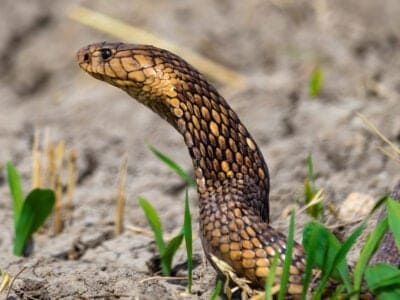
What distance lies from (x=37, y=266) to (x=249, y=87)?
2.67 meters

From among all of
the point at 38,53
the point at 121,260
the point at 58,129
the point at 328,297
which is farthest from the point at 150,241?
the point at 38,53

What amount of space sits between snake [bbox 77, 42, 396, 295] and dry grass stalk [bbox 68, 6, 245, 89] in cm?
277

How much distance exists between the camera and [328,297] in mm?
3283

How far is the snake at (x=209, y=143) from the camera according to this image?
346 centimetres

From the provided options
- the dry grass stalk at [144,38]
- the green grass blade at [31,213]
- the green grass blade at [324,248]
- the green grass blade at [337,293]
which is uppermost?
the dry grass stalk at [144,38]

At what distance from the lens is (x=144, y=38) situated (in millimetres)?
6957

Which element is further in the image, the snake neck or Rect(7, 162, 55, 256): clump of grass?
Rect(7, 162, 55, 256): clump of grass

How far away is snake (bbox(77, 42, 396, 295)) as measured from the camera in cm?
346

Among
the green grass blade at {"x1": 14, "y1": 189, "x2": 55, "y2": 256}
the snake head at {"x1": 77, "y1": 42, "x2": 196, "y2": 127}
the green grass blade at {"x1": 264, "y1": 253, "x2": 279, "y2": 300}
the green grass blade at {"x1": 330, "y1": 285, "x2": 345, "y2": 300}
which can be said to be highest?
the snake head at {"x1": 77, "y1": 42, "x2": 196, "y2": 127}

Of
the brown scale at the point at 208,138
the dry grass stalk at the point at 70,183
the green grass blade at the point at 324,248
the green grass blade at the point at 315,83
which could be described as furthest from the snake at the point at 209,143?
the green grass blade at the point at 315,83

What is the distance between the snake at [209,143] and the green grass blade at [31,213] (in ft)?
2.34

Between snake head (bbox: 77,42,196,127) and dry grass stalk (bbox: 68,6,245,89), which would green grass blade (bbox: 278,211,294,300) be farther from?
dry grass stalk (bbox: 68,6,245,89)

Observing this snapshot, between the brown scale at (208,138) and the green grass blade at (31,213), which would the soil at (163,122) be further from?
the brown scale at (208,138)

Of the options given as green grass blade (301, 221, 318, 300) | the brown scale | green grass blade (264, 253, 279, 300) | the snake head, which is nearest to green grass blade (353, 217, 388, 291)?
green grass blade (301, 221, 318, 300)
